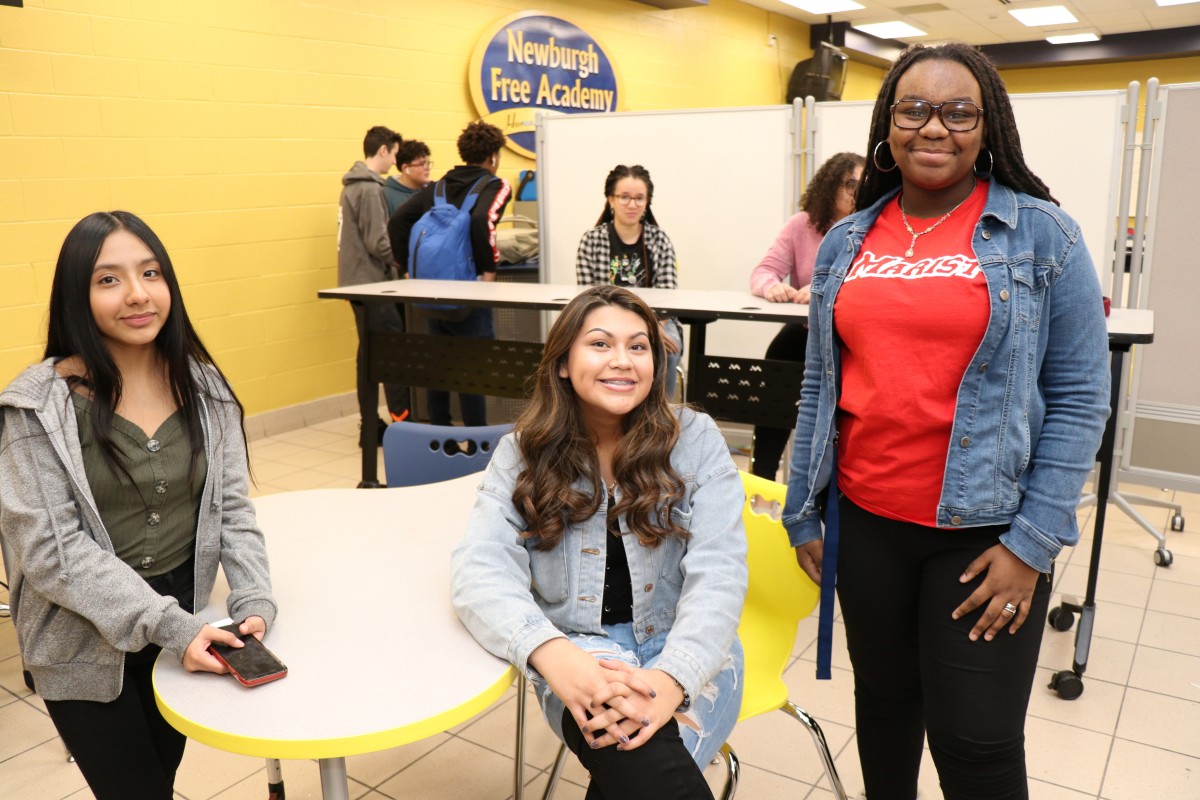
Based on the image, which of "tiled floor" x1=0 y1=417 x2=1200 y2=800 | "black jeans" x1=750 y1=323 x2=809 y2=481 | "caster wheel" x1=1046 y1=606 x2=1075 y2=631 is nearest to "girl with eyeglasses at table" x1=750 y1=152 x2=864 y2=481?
"black jeans" x1=750 y1=323 x2=809 y2=481

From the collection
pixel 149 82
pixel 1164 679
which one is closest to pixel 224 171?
pixel 149 82

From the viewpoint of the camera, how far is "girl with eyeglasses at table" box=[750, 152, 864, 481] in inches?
119

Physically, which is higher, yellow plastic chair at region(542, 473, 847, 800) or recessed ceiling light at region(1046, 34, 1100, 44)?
recessed ceiling light at region(1046, 34, 1100, 44)

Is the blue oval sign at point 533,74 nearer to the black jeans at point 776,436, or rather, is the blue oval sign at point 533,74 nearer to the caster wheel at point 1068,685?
the black jeans at point 776,436

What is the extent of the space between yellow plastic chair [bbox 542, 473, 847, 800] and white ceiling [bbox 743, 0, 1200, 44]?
7884mm

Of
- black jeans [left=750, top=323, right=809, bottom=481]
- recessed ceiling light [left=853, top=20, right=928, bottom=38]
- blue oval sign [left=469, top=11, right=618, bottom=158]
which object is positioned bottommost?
black jeans [left=750, top=323, right=809, bottom=481]

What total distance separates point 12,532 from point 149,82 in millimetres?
3559

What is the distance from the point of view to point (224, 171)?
177 inches

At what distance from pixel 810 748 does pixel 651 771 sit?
1.10 meters

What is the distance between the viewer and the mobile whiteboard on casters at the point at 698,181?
4.04 meters

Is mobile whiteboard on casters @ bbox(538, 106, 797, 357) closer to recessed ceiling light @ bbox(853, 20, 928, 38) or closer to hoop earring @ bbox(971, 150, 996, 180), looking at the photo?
hoop earring @ bbox(971, 150, 996, 180)

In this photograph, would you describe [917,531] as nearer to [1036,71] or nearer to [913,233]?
[913,233]

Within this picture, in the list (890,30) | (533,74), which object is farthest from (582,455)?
(890,30)

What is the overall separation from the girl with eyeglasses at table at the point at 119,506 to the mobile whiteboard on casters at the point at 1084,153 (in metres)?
3.14
